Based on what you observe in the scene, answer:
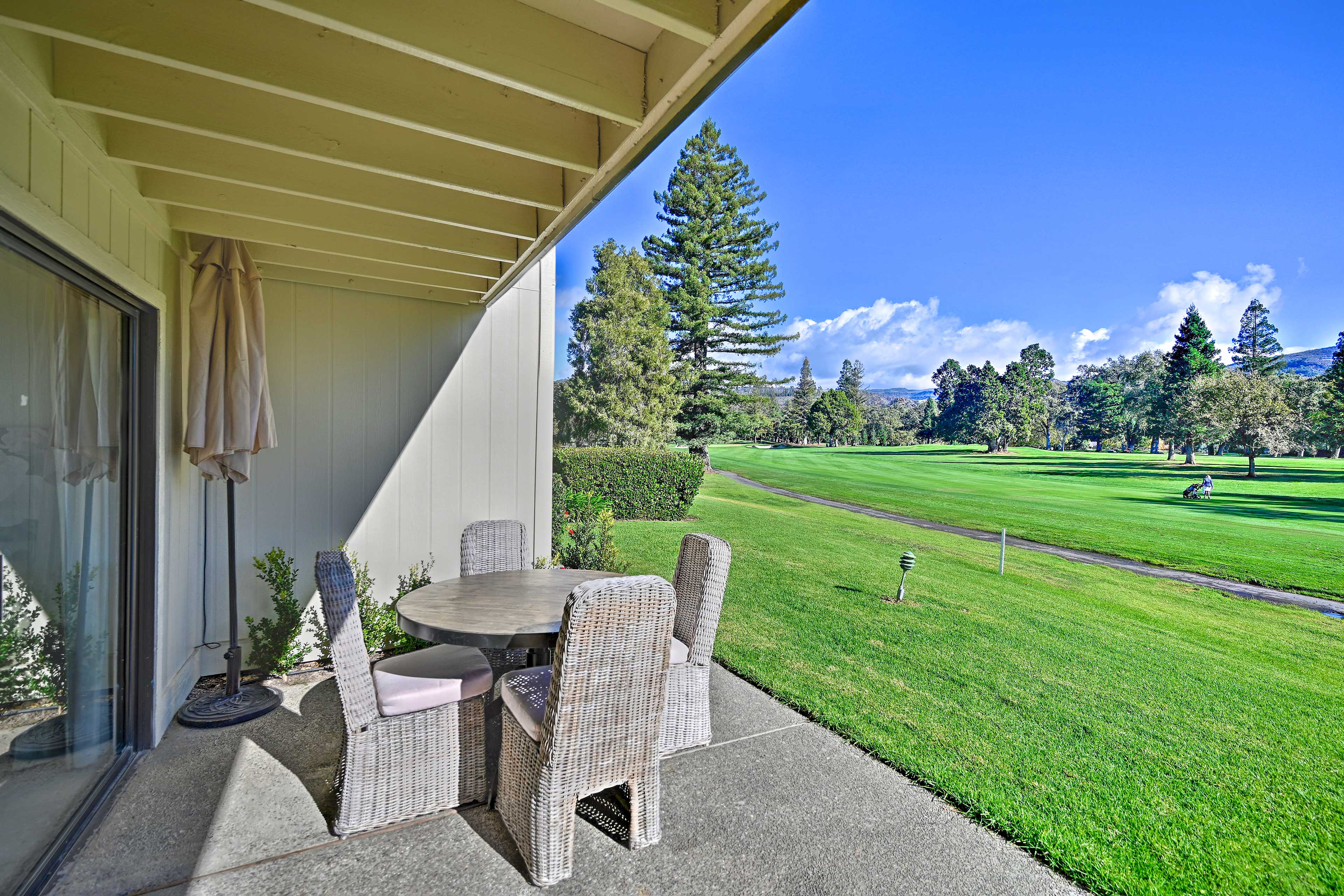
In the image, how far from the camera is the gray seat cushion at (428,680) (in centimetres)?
218

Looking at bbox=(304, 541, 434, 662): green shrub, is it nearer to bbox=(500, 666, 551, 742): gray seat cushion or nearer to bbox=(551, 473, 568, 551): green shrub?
bbox=(500, 666, 551, 742): gray seat cushion

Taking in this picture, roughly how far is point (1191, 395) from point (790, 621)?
408 inches

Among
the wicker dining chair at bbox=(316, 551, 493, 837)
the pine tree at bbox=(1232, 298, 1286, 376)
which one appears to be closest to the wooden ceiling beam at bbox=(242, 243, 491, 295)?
the wicker dining chair at bbox=(316, 551, 493, 837)

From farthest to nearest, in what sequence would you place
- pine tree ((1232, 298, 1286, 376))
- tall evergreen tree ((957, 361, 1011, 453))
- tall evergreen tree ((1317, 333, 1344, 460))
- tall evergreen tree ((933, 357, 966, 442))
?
1. tall evergreen tree ((933, 357, 966, 442))
2. tall evergreen tree ((957, 361, 1011, 453))
3. pine tree ((1232, 298, 1286, 376))
4. tall evergreen tree ((1317, 333, 1344, 460))

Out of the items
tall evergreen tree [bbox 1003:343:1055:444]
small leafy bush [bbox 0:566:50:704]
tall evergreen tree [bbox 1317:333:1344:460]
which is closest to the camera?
small leafy bush [bbox 0:566:50:704]

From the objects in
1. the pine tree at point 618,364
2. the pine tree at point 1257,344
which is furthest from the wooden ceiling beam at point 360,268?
the pine tree at point 1257,344

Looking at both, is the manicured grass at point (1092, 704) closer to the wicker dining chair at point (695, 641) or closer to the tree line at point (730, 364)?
the wicker dining chair at point (695, 641)

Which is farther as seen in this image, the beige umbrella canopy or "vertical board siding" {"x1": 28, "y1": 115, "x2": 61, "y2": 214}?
the beige umbrella canopy

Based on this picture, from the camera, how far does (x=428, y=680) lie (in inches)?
89.6

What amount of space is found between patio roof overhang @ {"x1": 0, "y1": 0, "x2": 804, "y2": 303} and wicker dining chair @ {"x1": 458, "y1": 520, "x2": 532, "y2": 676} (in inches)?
64.8

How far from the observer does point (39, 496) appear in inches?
69.0

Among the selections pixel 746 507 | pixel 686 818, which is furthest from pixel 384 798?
pixel 746 507

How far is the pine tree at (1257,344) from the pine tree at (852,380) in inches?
945

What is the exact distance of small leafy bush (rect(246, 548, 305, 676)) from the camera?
3.59 m
